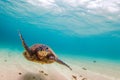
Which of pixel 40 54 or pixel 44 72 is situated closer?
pixel 40 54

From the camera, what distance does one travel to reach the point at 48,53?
7.50m

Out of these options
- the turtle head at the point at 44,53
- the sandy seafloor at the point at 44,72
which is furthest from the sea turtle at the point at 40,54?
the sandy seafloor at the point at 44,72

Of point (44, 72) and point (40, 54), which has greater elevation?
point (44, 72)

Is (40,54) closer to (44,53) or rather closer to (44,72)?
(44,53)

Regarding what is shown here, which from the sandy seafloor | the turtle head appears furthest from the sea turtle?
the sandy seafloor

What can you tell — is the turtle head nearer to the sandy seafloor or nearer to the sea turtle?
the sea turtle

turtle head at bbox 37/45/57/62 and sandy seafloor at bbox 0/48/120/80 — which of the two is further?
sandy seafloor at bbox 0/48/120/80

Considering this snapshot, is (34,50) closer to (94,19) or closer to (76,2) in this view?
(76,2)

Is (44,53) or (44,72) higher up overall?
(44,72)

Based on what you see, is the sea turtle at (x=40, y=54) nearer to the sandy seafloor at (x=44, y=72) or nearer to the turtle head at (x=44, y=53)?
the turtle head at (x=44, y=53)

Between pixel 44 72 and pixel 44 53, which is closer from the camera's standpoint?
pixel 44 53

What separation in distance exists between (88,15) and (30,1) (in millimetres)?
10104

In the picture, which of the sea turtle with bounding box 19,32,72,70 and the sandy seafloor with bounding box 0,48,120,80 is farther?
the sandy seafloor with bounding box 0,48,120,80

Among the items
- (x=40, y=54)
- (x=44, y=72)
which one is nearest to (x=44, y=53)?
(x=40, y=54)
